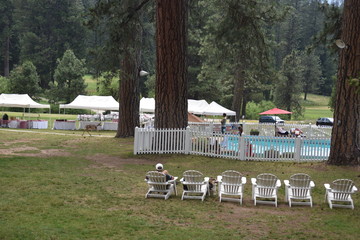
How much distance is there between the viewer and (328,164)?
619 inches

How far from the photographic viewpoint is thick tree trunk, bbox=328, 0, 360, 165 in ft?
49.4

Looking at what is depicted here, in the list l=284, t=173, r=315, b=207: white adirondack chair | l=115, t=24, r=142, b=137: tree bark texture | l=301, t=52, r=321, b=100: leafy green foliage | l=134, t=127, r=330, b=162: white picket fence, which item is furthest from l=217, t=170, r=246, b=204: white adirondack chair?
l=301, t=52, r=321, b=100: leafy green foliage

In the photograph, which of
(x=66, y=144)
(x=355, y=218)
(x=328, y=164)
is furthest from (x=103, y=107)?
(x=355, y=218)

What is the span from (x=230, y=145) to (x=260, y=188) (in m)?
7.68

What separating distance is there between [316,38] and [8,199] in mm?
16445

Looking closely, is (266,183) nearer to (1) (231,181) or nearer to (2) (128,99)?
(1) (231,181)

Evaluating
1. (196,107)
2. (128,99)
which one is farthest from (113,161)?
(196,107)

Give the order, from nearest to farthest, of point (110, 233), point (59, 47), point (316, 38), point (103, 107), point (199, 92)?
point (110, 233) → point (316, 38) → point (103, 107) → point (199, 92) → point (59, 47)

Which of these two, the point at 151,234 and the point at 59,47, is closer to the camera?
the point at 151,234

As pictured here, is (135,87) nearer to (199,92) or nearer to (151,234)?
(151,234)

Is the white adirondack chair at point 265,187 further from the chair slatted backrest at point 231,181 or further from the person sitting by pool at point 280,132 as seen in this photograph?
the person sitting by pool at point 280,132

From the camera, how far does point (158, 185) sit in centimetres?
1056

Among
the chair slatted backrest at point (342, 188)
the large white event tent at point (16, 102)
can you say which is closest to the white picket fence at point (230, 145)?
the chair slatted backrest at point (342, 188)

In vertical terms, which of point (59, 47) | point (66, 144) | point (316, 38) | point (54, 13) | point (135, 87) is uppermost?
point (54, 13)
